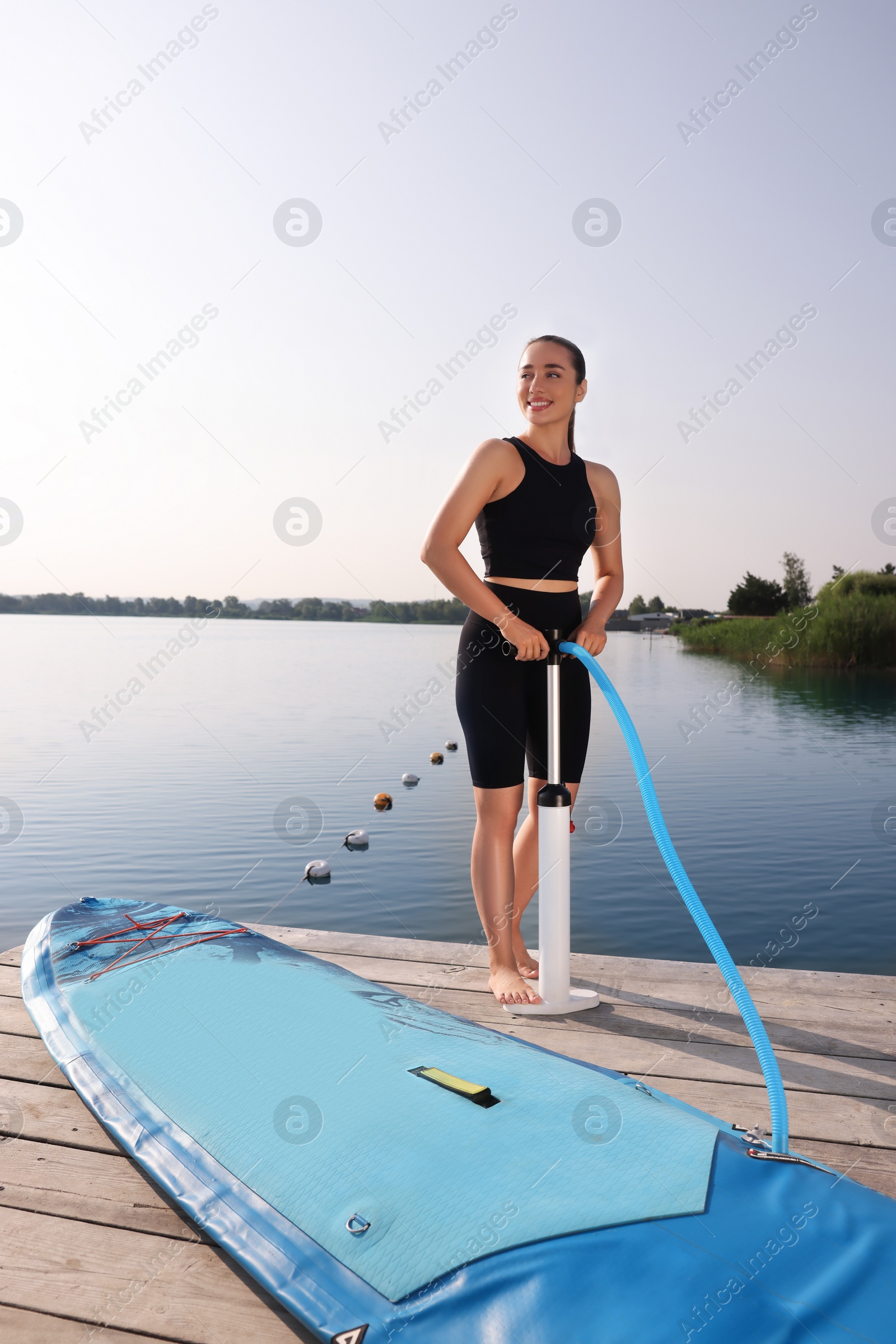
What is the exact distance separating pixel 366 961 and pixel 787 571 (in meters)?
46.2

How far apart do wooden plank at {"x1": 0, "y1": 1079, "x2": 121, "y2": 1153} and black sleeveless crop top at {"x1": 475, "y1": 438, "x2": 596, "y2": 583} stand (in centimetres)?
149

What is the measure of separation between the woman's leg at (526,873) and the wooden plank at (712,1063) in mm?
335

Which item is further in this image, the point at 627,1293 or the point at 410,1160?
the point at 410,1160

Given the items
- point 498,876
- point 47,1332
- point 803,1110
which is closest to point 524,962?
point 498,876

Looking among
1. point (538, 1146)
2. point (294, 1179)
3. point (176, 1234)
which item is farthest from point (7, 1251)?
point (538, 1146)

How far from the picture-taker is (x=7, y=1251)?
1307mm

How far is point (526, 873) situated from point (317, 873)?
340cm

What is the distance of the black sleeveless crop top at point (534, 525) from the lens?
2199 mm

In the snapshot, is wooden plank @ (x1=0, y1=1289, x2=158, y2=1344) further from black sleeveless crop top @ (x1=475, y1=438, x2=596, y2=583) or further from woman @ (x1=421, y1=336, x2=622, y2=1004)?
black sleeveless crop top @ (x1=475, y1=438, x2=596, y2=583)

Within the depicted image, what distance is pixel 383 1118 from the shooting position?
1.25 m

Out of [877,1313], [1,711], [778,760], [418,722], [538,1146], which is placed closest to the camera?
[877,1313]

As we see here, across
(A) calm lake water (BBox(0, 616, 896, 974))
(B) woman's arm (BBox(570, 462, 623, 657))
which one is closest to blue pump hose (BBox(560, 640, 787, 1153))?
(B) woman's arm (BBox(570, 462, 623, 657))

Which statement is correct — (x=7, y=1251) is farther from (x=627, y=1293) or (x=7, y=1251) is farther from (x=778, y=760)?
(x=778, y=760)

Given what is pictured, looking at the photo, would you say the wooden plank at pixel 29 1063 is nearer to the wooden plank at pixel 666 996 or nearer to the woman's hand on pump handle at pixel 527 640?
the wooden plank at pixel 666 996
